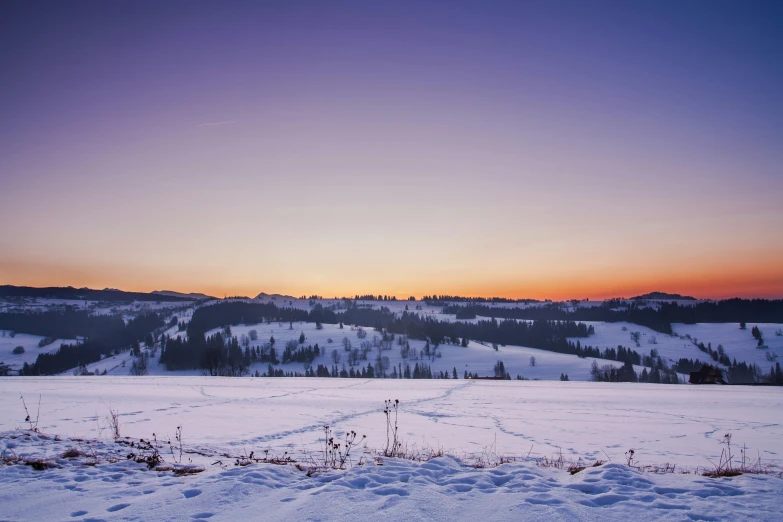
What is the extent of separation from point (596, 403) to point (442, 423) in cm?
1259

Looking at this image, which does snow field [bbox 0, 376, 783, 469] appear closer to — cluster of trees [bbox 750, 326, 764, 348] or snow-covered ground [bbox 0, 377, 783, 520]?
snow-covered ground [bbox 0, 377, 783, 520]

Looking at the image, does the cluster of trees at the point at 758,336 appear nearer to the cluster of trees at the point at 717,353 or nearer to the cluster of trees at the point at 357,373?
the cluster of trees at the point at 717,353

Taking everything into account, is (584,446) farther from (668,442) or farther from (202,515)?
(202,515)

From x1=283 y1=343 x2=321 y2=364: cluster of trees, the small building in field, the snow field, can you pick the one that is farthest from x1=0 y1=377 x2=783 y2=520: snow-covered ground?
x1=283 y1=343 x2=321 y2=364: cluster of trees

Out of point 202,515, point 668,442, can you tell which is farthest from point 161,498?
point 668,442

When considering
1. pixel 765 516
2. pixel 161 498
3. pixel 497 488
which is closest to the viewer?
pixel 765 516

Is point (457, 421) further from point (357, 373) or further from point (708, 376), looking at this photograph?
point (357, 373)

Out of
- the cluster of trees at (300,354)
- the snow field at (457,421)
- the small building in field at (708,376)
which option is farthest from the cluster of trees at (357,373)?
the snow field at (457,421)

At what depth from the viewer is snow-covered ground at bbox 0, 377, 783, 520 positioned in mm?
6254

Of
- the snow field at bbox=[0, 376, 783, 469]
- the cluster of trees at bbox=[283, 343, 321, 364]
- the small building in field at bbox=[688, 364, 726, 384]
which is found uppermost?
the snow field at bbox=[0, 376, 783, 469]

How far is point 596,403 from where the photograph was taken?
24.7 m

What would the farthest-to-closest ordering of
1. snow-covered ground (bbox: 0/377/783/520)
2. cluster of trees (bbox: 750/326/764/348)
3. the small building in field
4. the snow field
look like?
cluster of trees (bbox: 750/326/764/348), the small building in field, the snow field, snow-covered ground (bbox: 0/377/783/520)

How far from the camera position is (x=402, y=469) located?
8258 millimetres

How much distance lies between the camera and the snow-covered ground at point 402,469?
6.25 metres
